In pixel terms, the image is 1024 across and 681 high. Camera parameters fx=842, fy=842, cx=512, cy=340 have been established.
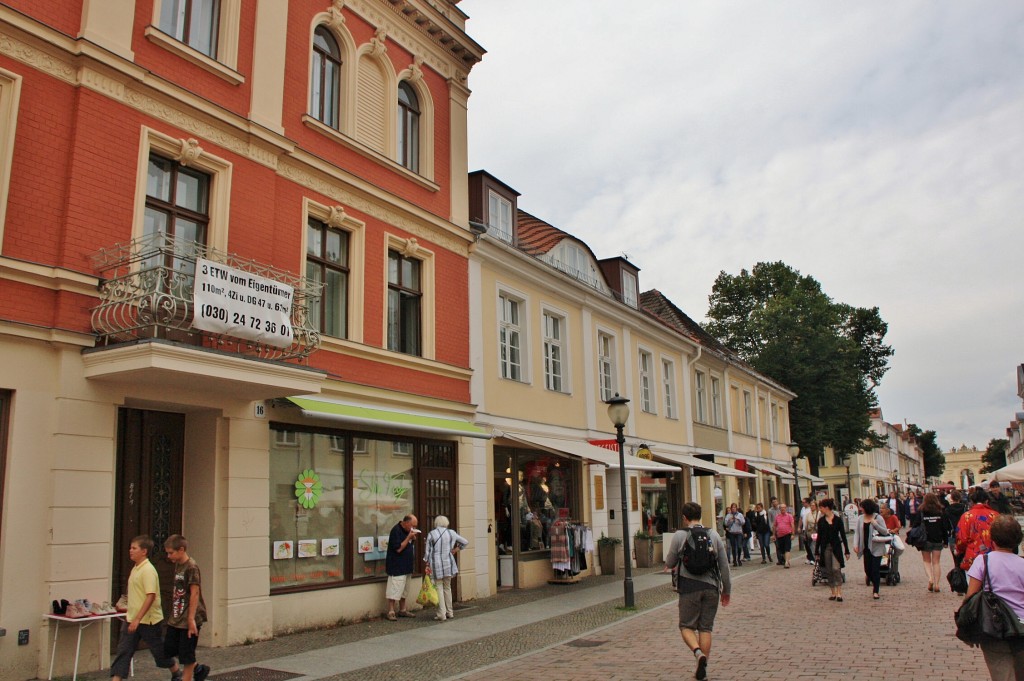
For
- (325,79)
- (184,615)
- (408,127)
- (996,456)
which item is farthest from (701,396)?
(996,456)

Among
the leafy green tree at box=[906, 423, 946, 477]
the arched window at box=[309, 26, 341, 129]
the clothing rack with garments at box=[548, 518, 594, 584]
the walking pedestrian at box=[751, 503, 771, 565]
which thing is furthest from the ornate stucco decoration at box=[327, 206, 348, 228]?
the leafy green tree at box=[906, 423, 946, 477]

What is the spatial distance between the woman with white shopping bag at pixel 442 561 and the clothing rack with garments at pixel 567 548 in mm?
4772

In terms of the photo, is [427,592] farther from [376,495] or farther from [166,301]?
[166,301]

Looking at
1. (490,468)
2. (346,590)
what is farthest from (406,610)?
(490,468)

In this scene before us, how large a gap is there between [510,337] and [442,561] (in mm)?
6292

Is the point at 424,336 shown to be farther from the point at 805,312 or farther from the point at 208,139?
the point at 805,312

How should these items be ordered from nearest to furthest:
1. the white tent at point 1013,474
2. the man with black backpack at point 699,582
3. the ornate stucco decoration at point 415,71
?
1. the man with black backpack at point 699,582
2. the ornate stucco decoration at point 415,71
3. the white tent at point 1013,474

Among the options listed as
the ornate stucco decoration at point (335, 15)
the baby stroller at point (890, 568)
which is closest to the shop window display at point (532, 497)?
the baby stroller at point (890, 568)

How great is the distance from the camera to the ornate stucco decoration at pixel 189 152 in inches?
428

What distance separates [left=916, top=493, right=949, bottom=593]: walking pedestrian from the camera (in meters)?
14.7

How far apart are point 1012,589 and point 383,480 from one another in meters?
9.96

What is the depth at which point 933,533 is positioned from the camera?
48.3 feet

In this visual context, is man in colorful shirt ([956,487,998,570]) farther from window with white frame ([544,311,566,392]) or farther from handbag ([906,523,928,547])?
window with white frame ([544,311,566,392])

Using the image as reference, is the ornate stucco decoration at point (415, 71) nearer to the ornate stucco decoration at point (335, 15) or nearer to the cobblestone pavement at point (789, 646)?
the ornate stucco decoration at point (335, 15)
